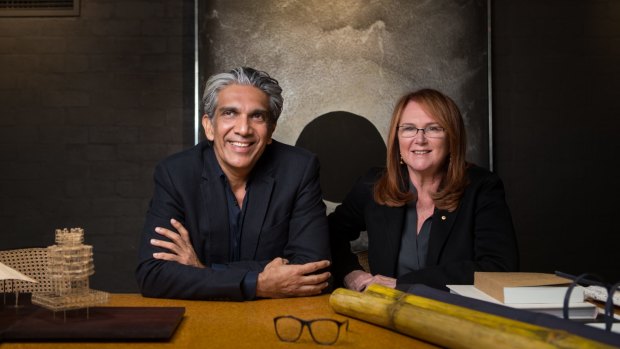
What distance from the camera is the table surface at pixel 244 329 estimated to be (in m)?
1.37

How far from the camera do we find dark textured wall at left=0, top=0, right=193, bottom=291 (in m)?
4.09

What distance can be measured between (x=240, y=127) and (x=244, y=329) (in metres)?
1.06

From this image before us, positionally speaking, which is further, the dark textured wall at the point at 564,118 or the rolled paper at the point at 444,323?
the dark textured wall at the point at 564,118

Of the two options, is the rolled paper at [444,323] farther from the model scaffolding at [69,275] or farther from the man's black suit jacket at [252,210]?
the man's black suit jacket at [252,210]

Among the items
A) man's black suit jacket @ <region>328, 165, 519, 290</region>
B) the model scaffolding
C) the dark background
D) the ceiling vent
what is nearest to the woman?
man's black suit jacket @ <region>328, 165, 519, 290</region>

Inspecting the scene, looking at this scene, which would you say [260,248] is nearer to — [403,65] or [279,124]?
[279,124]

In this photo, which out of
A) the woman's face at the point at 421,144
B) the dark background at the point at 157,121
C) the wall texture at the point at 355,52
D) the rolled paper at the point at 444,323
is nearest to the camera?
the rolled paper at the point at 444,323

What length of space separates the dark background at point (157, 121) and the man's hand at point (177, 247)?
1.85 meters

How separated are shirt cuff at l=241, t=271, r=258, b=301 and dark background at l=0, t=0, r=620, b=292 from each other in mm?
2261

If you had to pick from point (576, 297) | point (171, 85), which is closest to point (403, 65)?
point (171, 85)

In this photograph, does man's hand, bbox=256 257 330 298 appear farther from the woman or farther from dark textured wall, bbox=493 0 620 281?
dark textured wall, bbox=493 0 620 281

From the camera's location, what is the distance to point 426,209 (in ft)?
8.54

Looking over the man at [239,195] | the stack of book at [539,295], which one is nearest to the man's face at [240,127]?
the man at [239,195]

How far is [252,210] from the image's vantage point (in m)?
2.45
